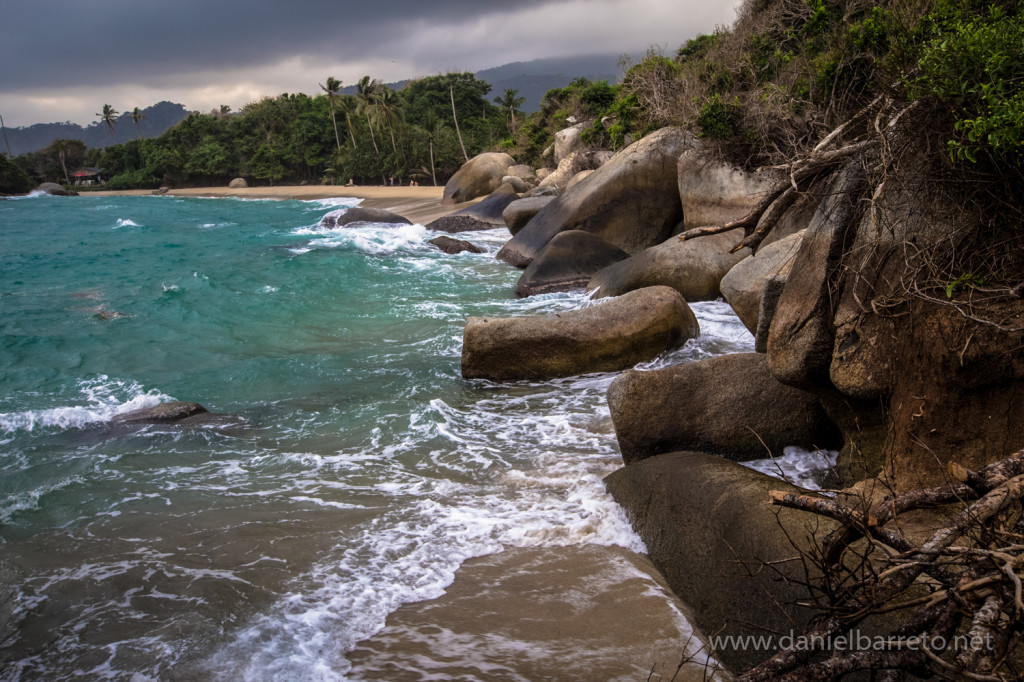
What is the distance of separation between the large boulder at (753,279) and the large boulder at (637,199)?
18.2ft

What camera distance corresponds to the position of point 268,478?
647cm

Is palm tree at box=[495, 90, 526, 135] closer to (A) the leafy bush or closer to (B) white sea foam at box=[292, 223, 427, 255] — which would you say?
(B) white sea foam at box=[292, 223, 427, 255]

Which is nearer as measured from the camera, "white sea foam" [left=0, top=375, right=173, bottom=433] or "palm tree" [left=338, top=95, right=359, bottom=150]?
"white sea foam" [left=0, top=375, right=173, bottom=433]

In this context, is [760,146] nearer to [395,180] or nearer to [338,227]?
[338,227]

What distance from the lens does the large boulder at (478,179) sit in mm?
30359

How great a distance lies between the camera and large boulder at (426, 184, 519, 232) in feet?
76.0

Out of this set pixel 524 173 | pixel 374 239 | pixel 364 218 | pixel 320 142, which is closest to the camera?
pixel 374 239

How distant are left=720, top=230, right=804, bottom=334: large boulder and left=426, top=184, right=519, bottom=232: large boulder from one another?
1462cm

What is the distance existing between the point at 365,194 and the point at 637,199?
33.4 m

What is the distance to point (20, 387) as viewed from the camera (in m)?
9.69

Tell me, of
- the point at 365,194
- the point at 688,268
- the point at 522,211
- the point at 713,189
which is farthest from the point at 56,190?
the point at 688,268

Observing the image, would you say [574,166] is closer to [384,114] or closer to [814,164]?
[814,164]

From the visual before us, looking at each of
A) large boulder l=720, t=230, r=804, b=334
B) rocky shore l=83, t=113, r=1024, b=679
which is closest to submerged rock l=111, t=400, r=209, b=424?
rocky shore l=83, t=113, r=1024, b=679

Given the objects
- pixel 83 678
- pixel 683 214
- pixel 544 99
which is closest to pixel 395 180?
pixel 544 99
